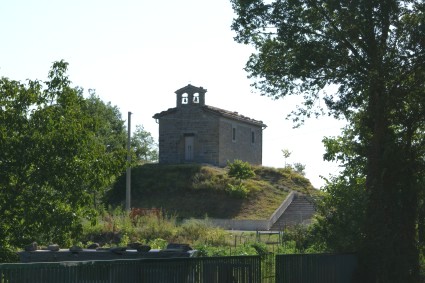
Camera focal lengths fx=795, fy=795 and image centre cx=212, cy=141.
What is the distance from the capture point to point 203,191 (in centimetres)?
6319

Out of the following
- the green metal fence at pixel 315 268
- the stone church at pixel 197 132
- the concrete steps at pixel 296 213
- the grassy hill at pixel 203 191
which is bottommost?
the green metal fence at pixel 315 268

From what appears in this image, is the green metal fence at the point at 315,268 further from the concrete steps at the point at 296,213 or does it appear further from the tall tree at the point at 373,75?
the concrete steps at the point at 296,213

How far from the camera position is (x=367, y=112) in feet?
81.8

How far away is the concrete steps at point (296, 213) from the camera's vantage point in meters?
56.0

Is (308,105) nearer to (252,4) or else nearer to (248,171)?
(252,4)

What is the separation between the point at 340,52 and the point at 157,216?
25.1 m

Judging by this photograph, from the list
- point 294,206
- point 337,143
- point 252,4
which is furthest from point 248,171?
point 252,4

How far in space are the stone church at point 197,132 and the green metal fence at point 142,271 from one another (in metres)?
52.7

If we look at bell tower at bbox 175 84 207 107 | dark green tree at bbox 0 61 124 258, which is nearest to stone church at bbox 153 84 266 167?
bell tower at bbox 175 84 207 107

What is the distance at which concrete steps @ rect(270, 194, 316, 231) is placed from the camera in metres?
56.0

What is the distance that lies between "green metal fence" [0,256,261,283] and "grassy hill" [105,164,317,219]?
38219 mm

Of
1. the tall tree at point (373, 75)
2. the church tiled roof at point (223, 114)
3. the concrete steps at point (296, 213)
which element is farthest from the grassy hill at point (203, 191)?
the tall tree at point (373, 75)

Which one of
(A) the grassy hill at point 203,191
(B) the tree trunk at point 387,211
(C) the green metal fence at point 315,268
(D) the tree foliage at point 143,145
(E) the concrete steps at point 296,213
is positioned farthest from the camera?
(D) the tree foliage at point 143,145

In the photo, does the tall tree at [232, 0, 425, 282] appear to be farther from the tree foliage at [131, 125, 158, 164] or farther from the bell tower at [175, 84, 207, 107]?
the tree foliage at [131, 125, 158, 164]
